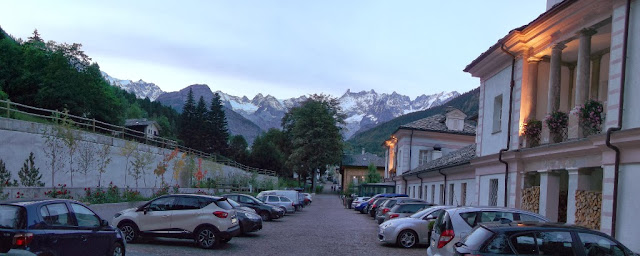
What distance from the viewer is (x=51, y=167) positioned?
87.7 ft

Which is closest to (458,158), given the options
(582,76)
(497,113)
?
(497,113)

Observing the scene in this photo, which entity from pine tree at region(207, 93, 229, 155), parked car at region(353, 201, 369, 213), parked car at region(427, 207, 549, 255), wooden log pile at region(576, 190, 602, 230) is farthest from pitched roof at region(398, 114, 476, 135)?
pine tree at region(207, 93, 229, 155)

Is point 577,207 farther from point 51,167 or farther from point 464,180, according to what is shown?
point 51,167

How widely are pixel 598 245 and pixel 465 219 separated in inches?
162

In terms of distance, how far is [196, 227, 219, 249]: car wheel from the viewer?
629 inches

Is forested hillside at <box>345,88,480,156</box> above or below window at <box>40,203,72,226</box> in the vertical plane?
above

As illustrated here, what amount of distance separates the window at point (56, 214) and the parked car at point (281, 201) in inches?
1002

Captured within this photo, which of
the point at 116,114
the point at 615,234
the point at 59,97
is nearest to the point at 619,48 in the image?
the point at 615,234

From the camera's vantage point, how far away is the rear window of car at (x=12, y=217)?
8.62 meters

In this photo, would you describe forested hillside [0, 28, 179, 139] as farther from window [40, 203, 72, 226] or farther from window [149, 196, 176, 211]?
window [40, 203, 72, 226]

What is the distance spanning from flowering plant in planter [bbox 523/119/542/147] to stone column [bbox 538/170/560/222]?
160 centimetres

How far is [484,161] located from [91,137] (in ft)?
69.2

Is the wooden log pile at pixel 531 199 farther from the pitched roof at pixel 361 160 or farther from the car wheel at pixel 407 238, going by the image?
the pitched roof at pixel 361 160

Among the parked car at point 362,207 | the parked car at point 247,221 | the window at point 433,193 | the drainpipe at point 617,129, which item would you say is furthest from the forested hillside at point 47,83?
the drainpipe at point 617,129
